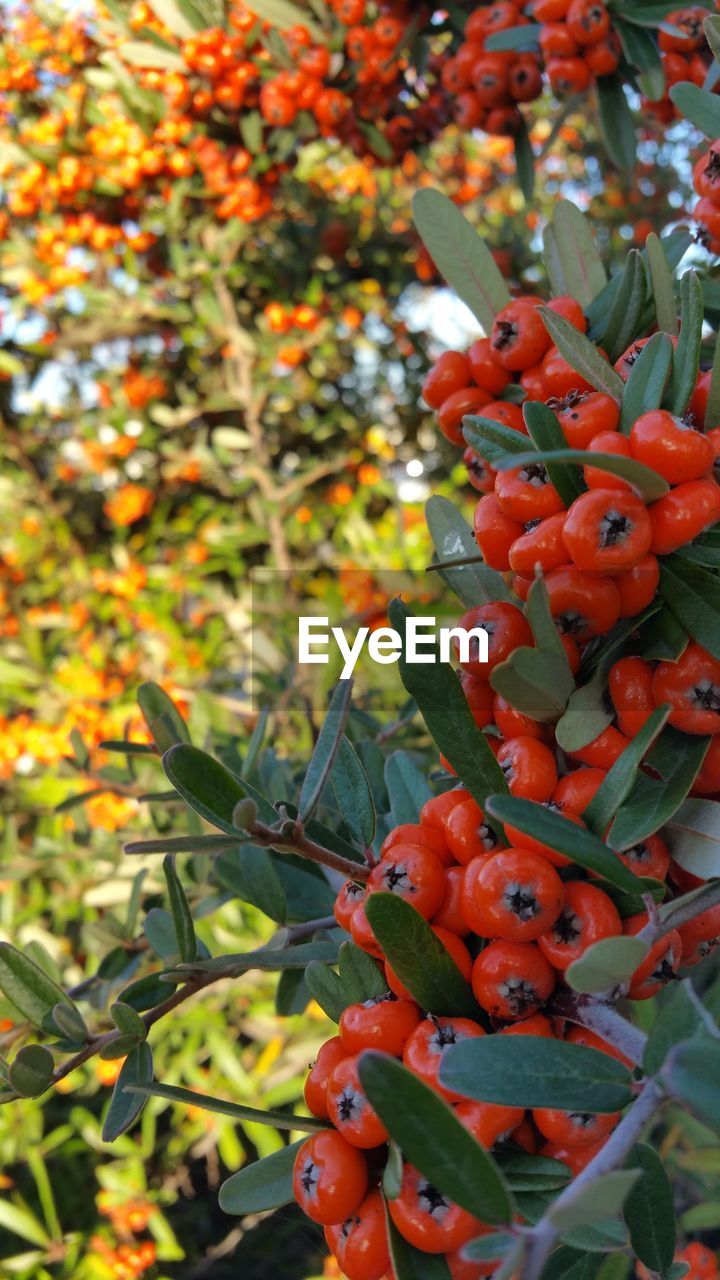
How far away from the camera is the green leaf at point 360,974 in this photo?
78 centimetres

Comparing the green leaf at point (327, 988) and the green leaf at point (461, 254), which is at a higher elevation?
the green leaf at point (461, 254)

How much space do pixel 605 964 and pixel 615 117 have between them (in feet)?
5.81

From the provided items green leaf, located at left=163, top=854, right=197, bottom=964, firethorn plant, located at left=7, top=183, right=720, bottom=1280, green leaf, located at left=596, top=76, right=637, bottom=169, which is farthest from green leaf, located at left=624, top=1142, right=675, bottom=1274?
green leaf, located at left=596, top=76, right=637, bottom=169

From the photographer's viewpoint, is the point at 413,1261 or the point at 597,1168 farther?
the point at 413,1261

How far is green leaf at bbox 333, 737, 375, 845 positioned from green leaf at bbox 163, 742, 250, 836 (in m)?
0.18

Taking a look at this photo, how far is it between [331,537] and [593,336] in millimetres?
3233

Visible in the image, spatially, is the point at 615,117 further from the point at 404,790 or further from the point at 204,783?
the point at 204,783

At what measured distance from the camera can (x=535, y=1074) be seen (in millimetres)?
598

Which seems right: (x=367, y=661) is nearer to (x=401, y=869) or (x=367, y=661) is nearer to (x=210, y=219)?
(x=210, y=219)

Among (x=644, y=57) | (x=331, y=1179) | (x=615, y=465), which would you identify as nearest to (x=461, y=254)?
(x=615, y=465)

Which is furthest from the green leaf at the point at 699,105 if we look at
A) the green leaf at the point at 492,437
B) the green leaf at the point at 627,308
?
the green leaf at the point at 492,437

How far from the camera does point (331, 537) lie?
4215 millimetres

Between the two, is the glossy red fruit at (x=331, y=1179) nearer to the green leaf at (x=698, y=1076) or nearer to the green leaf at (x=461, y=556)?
the green leaf at (x=698, y=1076)

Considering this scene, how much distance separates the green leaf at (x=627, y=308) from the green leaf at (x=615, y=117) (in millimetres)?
1018
